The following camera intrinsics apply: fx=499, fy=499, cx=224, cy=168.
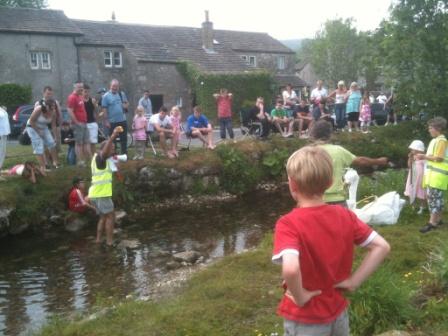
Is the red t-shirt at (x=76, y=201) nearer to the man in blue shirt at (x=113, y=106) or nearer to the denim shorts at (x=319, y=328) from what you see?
the man in blue shirt at (x=113, y=106)

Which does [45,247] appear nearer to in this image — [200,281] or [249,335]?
[200,281]

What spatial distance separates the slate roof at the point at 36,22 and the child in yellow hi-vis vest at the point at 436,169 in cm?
2957

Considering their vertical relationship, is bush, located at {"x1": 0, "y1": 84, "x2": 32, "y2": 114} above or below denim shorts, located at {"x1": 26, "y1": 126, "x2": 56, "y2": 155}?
above

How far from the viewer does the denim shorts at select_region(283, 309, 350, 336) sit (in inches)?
105

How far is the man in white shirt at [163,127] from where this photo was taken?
1496 cm

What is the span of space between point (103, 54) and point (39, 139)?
23.7 m

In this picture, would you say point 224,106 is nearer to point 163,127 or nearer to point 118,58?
point 163,127

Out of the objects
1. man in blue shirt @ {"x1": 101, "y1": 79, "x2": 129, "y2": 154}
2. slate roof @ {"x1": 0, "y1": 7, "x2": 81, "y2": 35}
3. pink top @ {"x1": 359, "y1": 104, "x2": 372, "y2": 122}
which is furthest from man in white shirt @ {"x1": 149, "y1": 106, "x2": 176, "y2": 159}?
slate roof @ {"x1": 0, "y1": 7, "x2": 81, "y2": 35}

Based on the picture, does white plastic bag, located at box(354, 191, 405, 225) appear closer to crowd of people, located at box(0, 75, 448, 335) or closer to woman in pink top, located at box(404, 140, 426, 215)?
crowd of people, located at box(0, 75, 448, 335)

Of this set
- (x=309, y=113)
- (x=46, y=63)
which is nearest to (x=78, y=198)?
(x=309, y=113)

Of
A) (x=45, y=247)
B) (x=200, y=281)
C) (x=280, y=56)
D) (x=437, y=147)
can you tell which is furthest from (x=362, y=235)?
(x=280, y=56)

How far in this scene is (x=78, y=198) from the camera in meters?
11.8

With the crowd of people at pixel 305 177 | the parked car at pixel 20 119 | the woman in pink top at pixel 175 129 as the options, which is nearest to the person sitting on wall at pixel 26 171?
the crowd of people at pixel 305 177

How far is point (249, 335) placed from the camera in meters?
4.98
